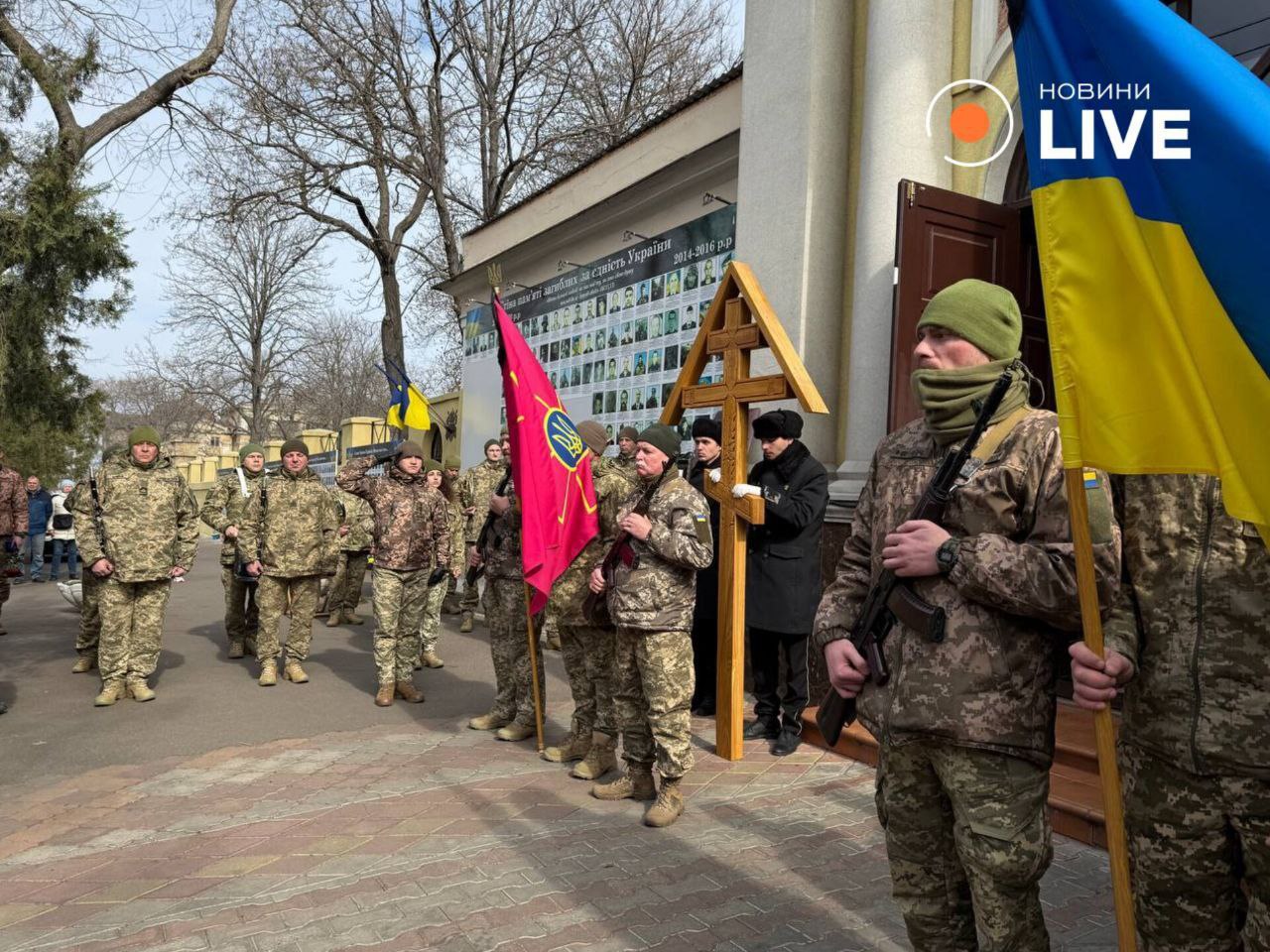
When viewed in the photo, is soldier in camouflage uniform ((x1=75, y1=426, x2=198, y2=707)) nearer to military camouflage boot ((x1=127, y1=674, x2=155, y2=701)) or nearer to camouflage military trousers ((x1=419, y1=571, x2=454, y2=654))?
military camouflage boot ((x1=127, y1=674, x2=155, y2=701))

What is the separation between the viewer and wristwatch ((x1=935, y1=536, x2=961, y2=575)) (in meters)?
2.23

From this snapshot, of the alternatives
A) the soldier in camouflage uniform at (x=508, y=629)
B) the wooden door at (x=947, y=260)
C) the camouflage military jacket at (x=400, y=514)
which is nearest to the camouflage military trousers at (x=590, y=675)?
the soldier in camouflage uniform at (x=508, y=629)

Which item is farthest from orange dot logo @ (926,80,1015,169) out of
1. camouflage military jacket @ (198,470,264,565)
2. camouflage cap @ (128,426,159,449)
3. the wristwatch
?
camouflage military jacket @ (198,470,264,565)

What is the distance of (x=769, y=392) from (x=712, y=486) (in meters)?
0.73

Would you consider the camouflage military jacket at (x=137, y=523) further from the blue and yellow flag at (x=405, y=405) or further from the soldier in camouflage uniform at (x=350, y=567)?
the blue and yellow flag at (x=405, y=405)

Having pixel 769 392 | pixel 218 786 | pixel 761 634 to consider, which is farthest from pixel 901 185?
pixel 218 786

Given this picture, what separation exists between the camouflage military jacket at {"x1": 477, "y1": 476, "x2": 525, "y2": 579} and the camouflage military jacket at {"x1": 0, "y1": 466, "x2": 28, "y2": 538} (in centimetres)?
660

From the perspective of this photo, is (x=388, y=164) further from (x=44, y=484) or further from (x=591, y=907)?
(x=591, y=907)

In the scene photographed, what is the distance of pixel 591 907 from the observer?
136 inches

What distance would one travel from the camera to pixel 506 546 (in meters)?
6.26

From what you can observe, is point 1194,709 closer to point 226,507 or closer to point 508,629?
point 508,629

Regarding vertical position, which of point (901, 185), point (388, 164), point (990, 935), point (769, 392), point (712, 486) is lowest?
point (990, 935)

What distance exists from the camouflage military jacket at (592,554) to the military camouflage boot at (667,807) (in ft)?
3.67

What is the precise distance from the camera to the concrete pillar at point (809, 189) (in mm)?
7105
